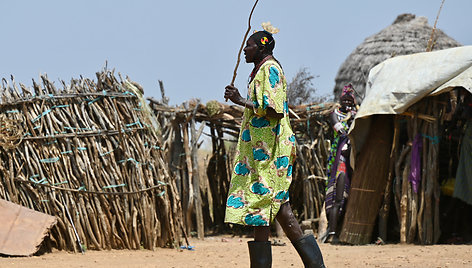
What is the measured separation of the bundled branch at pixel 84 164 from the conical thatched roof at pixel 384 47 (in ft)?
28.3

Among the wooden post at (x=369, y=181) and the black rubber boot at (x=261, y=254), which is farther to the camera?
the wooden post at (x=369, y=181)

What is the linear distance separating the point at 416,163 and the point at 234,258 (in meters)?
2.72

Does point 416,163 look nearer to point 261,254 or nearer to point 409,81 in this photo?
point 409,81

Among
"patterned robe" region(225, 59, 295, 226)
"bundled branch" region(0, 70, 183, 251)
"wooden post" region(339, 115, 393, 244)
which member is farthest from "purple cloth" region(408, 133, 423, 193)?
"patterned robe" region(225, 59, 295, 226)

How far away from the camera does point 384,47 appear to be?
14945mm

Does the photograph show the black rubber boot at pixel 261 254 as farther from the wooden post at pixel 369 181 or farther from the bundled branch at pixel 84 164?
the wooden post at pixel 369 181

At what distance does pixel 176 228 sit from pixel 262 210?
312 centimetres

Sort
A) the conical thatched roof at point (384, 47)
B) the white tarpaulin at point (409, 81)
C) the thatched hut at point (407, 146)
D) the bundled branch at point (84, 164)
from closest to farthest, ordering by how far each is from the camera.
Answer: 1. the bundled branch at point (84, 164)
2. the white tarpaulin at point (409, 81)
3. the thatched hut at point (407, 146)
4. the conical thatched roof at point (384, 47)

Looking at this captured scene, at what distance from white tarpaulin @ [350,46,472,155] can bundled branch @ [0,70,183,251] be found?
105 inches

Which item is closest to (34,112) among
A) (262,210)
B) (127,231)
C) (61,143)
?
(61,143)

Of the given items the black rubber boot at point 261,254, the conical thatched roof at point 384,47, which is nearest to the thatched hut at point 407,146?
the black rubber boot at point 261,254

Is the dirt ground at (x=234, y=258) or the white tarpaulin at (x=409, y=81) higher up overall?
the white tarpaulin at (x=409, y=81)

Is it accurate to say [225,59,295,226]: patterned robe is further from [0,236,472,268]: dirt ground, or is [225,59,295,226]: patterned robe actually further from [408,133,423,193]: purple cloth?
[408,133,423,193]: purple cloth

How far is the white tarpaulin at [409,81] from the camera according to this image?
7160 millimetres
